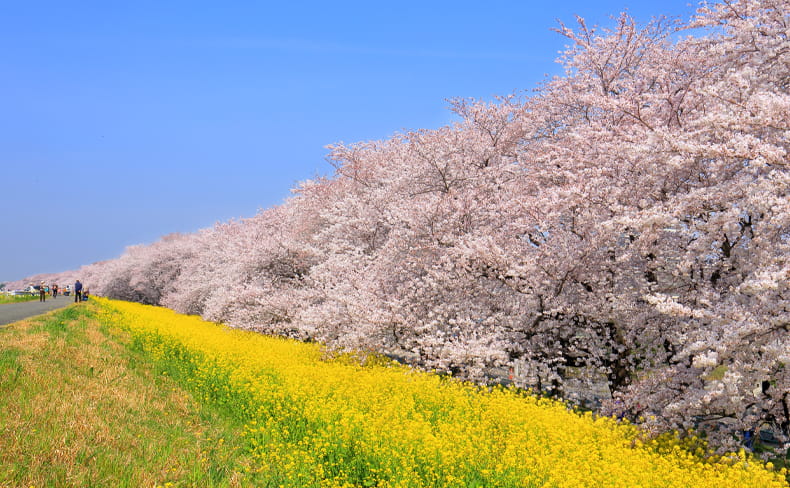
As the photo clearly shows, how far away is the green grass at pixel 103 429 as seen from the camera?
669 cm

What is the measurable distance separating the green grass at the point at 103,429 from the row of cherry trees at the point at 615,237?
6.00 m

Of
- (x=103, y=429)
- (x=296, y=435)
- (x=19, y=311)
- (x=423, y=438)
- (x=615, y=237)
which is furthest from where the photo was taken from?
(x=19, y=311)

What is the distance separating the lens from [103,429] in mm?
8094

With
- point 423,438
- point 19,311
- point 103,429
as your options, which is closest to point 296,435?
point 423,438

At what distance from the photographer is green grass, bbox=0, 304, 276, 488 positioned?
6691mm

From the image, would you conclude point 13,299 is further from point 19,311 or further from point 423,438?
point 423,438

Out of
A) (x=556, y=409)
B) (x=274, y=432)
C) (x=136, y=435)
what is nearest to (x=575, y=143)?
(x=556, y=409)

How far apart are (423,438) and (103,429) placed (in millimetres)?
4530

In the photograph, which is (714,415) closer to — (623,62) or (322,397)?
(322,397)

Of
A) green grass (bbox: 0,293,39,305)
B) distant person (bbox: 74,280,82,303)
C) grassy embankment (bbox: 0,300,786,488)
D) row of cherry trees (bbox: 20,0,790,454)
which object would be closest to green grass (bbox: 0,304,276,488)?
grassy embankment (bbox: 0,300,786,488)

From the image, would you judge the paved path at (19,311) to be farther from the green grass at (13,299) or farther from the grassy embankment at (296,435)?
the grassy embankment at (296,435)

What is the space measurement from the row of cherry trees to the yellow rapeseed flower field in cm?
117

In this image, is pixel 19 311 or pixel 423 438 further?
pixel 19 311

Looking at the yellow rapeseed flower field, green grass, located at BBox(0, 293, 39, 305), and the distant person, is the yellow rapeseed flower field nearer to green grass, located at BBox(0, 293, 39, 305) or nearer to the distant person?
the distant person
